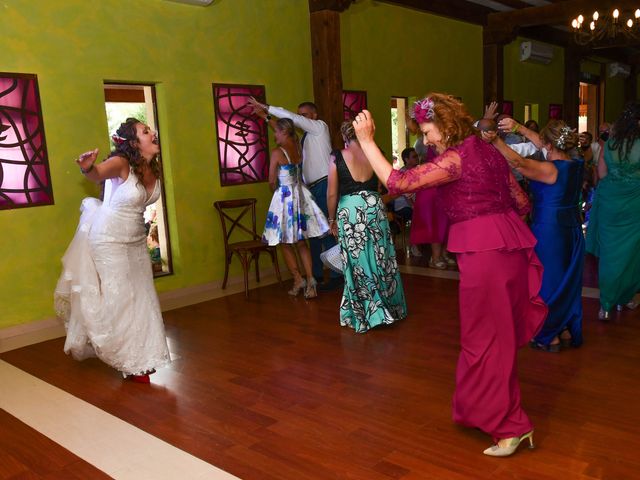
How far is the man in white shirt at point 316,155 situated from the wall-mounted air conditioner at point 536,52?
6622mm

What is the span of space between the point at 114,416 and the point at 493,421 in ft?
6.52

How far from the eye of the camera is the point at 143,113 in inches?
227

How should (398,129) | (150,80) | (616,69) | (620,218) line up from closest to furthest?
1. (620,218)
2. (150,80)
3. (398,129)
4. (616,69)

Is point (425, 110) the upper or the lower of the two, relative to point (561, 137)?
upper

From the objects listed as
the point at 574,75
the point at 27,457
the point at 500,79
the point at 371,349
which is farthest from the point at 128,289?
the point at 574,75

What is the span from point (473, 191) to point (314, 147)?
3469 mm

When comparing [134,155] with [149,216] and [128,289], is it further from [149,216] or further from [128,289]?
[149,216]

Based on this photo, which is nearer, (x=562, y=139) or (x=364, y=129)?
(x=364, y=129)

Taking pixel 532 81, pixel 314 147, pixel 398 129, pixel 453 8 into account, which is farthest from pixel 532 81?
pixel 314 147

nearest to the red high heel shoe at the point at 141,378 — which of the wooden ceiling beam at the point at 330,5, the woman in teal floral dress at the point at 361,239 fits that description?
the woman in teal floral dress at the point at 361,239

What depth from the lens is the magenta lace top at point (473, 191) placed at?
95.7 inches

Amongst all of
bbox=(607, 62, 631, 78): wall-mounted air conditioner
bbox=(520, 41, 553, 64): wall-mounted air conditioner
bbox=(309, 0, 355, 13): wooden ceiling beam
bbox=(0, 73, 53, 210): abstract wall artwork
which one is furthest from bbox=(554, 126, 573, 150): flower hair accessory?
bbox=(607, 62, 631, 78): wall-mounted air conditioner

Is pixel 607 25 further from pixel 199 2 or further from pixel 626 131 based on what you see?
pixel 199 2

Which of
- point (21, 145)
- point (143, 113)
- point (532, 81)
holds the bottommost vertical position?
point (21, 145)
